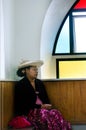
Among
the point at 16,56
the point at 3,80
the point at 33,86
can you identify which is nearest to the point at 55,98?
the point at 33,86

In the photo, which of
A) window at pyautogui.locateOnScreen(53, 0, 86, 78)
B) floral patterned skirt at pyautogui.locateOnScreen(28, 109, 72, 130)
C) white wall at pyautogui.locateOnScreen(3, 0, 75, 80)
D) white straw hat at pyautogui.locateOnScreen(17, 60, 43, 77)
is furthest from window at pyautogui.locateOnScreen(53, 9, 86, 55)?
floral patterned skirt at pyautogui.locateOnScreen(28, 109, 72, 130)

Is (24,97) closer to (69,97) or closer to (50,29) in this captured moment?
(69,97)

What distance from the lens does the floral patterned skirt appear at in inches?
153

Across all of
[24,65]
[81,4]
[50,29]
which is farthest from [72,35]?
[24,65]

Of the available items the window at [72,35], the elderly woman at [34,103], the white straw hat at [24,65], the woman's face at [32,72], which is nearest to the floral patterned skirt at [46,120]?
the elderly woman at [34,103]

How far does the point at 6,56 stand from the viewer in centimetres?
414

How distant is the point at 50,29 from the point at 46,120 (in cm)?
167

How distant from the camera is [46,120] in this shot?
154 inches

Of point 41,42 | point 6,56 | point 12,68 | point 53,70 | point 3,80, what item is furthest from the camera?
point 53,70

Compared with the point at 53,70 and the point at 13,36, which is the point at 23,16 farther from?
the point at 53,70

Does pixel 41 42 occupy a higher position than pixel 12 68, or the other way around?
pixel 41 42

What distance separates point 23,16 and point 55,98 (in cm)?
128

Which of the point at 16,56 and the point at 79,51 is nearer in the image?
the point at 16,56

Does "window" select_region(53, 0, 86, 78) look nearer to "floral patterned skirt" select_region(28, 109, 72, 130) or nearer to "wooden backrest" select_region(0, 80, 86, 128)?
"wooden backrest" select_region(0, 80, 86, 128)
